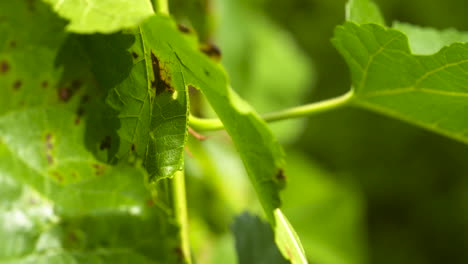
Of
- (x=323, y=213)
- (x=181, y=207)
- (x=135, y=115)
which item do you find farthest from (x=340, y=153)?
(x=135, y=115)

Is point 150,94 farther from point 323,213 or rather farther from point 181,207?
point 323,213

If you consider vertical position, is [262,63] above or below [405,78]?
below

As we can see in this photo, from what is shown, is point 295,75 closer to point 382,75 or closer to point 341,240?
point 341,240

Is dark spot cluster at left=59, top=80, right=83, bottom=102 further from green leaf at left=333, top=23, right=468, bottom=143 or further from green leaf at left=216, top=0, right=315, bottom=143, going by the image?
green leaf at left=216, top=0, right=315, bottom=143

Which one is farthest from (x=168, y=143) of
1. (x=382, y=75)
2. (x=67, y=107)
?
(x=382, y=75)

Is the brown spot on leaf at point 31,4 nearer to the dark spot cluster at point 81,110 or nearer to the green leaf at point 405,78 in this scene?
the dark spot cluster at point 81,110
